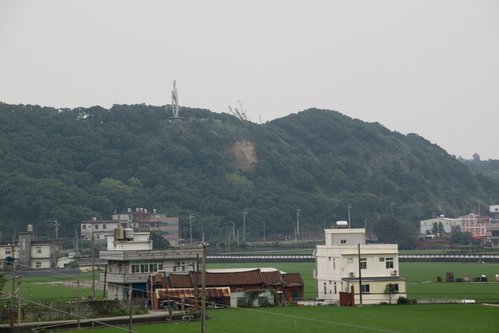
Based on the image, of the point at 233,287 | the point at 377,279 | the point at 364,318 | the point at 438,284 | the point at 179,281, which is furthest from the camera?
the point at 438,284

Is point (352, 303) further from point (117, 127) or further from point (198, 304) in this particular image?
point (117, 127)

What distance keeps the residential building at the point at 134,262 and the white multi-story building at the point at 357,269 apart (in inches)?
259

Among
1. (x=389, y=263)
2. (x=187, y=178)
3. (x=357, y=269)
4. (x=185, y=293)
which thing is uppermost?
(x=187, y=178)

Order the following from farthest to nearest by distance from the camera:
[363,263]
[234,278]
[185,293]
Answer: [363,263] < [234,278] < [185,293]

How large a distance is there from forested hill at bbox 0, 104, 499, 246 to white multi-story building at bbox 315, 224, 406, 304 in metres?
68.6

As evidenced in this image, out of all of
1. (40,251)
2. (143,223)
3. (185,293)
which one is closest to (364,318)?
(185,293)

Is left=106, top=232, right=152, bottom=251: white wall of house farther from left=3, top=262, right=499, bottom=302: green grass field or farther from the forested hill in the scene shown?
the forested hill

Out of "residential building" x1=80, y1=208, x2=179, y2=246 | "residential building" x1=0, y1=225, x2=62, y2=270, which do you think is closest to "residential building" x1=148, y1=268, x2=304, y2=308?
"residential building" x1=0, y1=225, x2=62, y2=270

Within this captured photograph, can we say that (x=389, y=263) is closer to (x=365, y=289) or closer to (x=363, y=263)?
(x=363, y=263)

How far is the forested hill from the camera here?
429 ft

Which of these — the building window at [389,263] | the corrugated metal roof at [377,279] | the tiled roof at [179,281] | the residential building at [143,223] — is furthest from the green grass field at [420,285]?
the residential building at [143,223]

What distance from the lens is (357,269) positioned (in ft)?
170

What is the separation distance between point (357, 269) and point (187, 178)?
348 feet

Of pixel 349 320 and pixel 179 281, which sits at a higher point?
pixel 179 281
